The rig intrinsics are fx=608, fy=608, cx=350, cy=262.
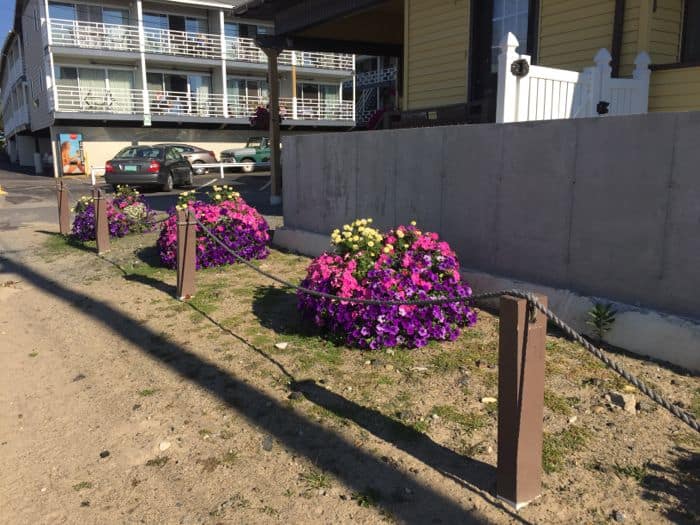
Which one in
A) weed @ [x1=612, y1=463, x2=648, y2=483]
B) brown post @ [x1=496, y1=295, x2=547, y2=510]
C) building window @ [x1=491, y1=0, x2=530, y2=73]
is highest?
building window @ [x1=491, y1=0, x2=530, y2=73]

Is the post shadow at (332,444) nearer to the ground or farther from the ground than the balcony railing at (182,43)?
nearer to the ground

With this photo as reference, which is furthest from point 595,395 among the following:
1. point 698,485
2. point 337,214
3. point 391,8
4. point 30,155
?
point 30,155

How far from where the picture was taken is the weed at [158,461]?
349cm

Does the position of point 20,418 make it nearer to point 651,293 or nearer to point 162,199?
point 651,293

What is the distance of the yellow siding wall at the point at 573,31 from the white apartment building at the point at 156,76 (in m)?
25.0

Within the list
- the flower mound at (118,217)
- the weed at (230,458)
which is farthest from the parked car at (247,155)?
the weed at (230,458)

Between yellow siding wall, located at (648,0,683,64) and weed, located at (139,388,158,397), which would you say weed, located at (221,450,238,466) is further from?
yellow siding wall, located at (648,0,683,64)

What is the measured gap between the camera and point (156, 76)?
3359 cm

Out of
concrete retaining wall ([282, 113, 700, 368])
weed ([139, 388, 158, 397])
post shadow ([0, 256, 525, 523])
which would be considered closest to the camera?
post shadow ([0, 256, 525, 523])

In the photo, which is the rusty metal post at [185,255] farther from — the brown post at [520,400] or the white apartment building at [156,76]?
the white apartment building at [156,76]

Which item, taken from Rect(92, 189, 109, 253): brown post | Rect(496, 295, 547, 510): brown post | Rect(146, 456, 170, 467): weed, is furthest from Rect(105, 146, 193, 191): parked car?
Rect(496, 295, 547, 510): brown post

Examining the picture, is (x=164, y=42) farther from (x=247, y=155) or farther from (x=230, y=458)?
(x=230, y=458)

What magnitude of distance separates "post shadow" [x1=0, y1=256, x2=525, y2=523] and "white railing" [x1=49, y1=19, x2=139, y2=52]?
1174 inches

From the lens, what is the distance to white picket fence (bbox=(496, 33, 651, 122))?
244 inches
